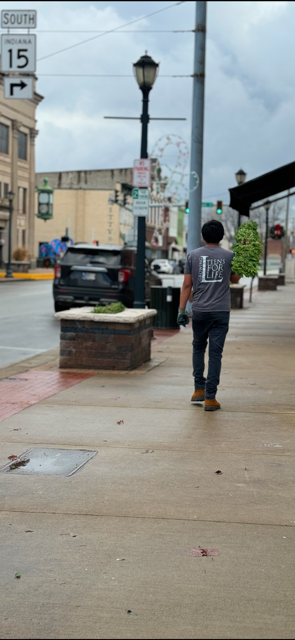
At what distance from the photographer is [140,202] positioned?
50.5ft

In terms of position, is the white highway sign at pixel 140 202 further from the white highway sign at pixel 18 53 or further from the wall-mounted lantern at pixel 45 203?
the wall-mounted lantern at pixel 45 203

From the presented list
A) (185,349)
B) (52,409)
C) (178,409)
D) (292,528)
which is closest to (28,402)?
(52,409)

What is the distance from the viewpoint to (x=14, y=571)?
4051mm

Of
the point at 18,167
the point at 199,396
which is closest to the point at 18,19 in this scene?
the point at 199,396

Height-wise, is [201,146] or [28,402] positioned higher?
[201,146]

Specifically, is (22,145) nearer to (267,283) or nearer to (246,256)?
(267,283)

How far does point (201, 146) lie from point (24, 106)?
51.2 m

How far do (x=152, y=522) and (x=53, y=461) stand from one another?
1.50 metres

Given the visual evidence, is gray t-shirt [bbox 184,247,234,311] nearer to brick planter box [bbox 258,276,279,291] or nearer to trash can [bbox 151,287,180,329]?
trash can [bbox 151,287,180,329]

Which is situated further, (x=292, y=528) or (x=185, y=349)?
(x=185, y=349)

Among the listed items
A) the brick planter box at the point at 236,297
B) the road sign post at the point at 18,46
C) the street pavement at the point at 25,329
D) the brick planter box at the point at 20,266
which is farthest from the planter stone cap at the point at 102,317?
the brick planter box at the point at 20,266

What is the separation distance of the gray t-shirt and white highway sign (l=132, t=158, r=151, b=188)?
7295 millimetres

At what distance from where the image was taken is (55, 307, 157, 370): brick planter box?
34.3 feet

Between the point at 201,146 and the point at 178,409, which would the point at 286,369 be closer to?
the point at 178,409
